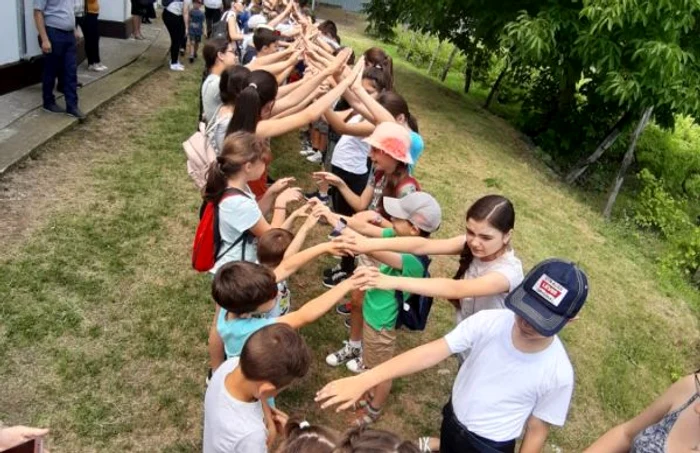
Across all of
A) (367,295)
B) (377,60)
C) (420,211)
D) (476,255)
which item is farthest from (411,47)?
(476,255)

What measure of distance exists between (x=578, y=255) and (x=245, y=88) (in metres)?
5.02

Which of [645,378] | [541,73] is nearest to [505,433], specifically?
[645,378]

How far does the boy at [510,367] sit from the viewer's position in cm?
194

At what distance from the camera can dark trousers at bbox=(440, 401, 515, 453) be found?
2.29 metres

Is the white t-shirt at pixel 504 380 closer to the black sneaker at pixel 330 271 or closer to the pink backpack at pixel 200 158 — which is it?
the pink backpack at pixel 200 158

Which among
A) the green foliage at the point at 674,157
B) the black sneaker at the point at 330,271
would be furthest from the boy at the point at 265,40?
the green foliage at the point at 674,157

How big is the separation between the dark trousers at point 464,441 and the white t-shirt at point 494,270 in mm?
583

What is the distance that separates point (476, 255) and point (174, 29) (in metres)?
7.97

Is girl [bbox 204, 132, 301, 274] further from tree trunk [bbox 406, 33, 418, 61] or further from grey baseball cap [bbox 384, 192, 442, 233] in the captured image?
tree trunk [bbox 406, 33, 418, 61]

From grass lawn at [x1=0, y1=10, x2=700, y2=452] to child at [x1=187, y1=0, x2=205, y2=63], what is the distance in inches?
96.9

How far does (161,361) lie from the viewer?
3.61 metres

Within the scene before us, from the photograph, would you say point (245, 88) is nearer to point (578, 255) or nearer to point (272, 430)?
point (272, 430)

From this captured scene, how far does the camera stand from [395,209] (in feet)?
9.86

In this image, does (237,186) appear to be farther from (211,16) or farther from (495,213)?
(211,16)
